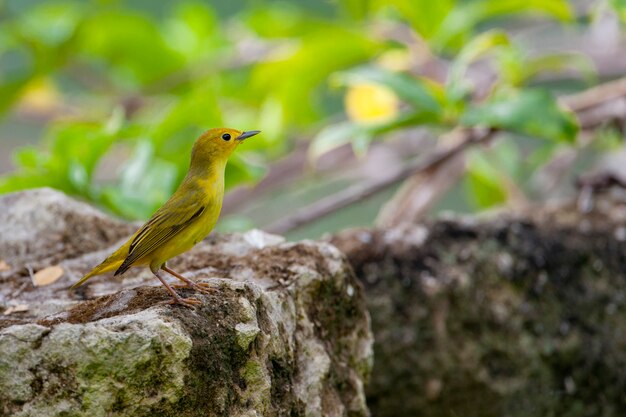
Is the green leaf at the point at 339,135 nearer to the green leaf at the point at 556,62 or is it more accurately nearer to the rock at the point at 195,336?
the green leaf at the point at 556,62

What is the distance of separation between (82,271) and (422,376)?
1089mm

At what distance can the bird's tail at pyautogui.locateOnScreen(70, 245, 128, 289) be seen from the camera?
195 cm

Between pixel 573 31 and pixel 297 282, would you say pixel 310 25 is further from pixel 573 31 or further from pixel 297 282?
pixel 297 282

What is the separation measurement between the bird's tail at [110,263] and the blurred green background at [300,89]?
1.00 metres

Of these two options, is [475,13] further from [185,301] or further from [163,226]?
[185,301]

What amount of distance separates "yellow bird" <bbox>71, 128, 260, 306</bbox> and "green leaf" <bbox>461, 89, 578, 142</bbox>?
51.7 inches

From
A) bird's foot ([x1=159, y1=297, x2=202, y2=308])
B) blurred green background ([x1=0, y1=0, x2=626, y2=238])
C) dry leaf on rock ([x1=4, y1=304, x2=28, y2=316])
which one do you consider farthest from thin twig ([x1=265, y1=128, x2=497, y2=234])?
bird's foot ([x1=159, y1=297, x2=202, y2=308])

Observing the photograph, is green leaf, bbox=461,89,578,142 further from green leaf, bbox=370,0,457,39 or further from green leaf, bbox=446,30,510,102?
green leaf, bbox=370,0,457,39

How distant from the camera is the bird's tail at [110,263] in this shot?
1.95 metres

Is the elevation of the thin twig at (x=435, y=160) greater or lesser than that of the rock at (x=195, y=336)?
lesser

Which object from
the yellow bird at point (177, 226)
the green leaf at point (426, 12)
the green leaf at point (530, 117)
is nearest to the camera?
the yellow bird at point (177, 226)

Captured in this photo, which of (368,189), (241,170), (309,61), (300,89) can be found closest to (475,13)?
(309,61)

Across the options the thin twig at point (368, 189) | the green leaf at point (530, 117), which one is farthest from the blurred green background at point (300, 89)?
the thin twig at point (368, 189)

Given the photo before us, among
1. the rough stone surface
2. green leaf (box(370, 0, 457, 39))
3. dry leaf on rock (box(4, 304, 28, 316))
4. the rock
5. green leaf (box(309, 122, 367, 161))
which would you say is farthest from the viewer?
green leaf (box(370, 0, 457, 39))
